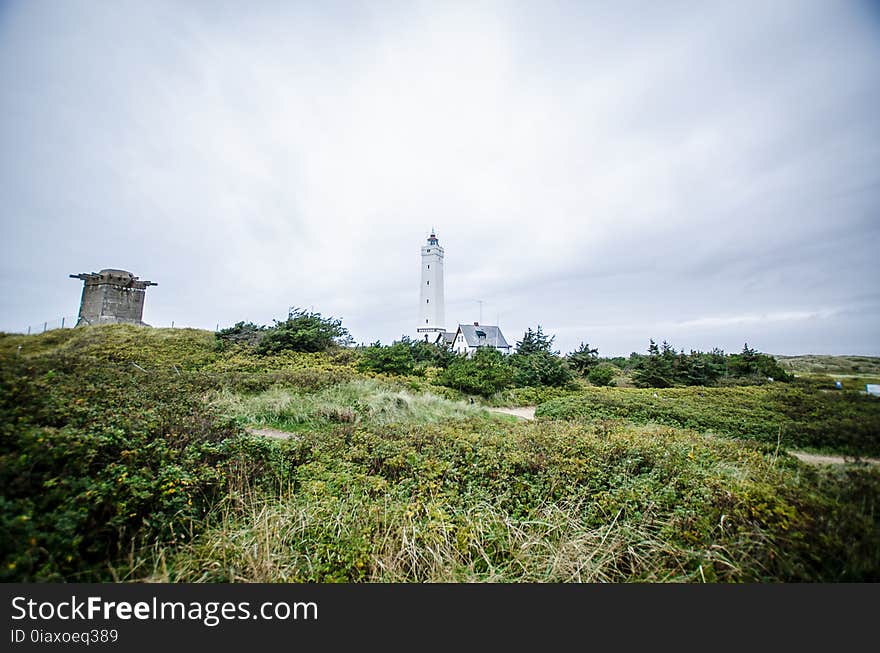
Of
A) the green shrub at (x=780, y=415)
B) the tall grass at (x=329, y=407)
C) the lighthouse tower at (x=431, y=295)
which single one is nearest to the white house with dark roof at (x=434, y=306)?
the lighthouse tower at (x=431, y=295)

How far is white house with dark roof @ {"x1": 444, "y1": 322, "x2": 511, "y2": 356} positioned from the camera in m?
34.5

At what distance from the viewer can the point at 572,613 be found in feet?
5.49

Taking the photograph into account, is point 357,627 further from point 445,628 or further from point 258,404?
point 258,404

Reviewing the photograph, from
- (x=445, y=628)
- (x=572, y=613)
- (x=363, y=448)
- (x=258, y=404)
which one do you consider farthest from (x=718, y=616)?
(x=258, y=404)

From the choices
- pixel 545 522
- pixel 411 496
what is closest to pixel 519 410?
pixel 411 496

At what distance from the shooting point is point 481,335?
36.0m

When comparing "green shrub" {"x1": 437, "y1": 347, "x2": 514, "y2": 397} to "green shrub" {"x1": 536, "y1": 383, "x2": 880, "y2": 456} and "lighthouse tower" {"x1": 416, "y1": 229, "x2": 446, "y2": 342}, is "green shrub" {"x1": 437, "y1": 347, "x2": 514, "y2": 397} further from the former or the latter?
"lighthouse tower" {"x1": 416, "y1": 229, "x2": 446, "y2": 342}

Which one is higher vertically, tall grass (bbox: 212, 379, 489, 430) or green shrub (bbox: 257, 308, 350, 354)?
green shrub (bbox: 257, 308, 350, 354)

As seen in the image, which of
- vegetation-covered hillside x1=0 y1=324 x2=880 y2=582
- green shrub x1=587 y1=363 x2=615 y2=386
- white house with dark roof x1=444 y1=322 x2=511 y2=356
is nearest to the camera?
vegetation-covered hillside x1=0 y1=324 x2=880 y2=582

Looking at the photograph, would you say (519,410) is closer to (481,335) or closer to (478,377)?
(478,377)

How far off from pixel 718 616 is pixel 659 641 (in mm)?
333

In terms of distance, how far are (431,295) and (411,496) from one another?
114 feet

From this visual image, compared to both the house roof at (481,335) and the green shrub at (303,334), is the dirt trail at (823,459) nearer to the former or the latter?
the green shrub at (303,334)

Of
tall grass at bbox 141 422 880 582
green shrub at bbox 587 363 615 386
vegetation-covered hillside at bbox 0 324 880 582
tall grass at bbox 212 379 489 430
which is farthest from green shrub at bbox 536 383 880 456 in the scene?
green shrub at bbox 587 363 615 386
